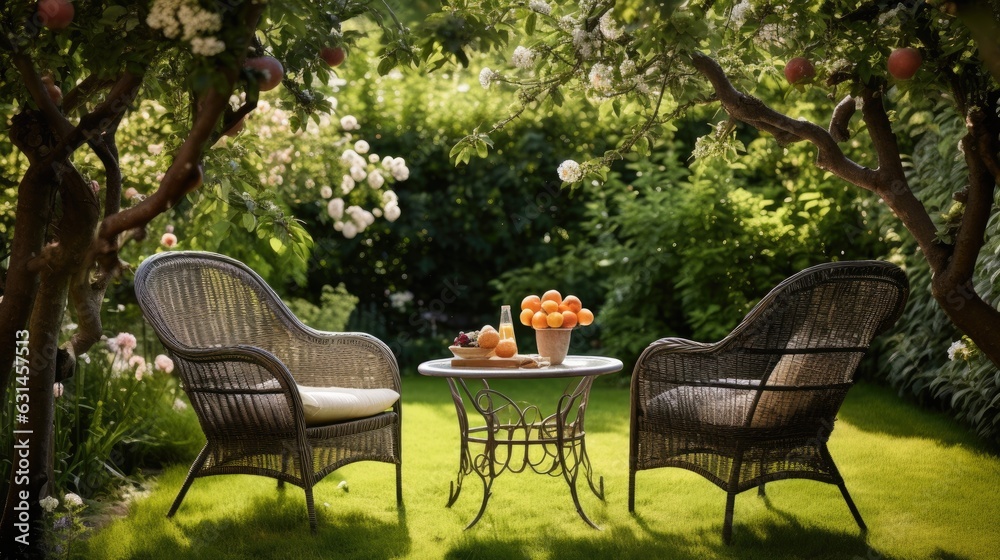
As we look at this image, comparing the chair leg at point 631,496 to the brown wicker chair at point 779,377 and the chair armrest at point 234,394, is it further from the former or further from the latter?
the chair armrest at point 234,394

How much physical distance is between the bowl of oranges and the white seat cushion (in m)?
0.61

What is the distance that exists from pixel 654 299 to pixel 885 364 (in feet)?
5.65

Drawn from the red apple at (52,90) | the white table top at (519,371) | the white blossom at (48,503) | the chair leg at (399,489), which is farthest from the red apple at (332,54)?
the chair leg at (399,489)

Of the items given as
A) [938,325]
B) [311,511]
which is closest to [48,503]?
[311,511]

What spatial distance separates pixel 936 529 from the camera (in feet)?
10.4

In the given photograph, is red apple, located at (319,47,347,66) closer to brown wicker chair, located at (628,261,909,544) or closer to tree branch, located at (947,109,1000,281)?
brown wicker chair, located at (628,261,909,544)

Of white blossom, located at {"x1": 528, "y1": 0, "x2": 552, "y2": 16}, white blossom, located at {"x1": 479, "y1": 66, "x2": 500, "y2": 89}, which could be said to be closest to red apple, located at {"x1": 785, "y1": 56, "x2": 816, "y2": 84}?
A: white blossom, located at {"x1": 528, "y1": 0, "x2": 552, "y2": 16}

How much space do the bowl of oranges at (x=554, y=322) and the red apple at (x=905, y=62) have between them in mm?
1375

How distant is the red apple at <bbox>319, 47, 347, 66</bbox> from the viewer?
2541 mm

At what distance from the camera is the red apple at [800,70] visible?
2.74 meters

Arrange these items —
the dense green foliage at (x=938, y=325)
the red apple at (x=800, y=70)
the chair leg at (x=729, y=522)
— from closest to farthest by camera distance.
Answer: the red apple at (x=800, y=70), the chair leg at (x=729, y=522), the dense green foliage at (x=938, y=325)

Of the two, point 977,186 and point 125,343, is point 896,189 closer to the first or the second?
point 977,186

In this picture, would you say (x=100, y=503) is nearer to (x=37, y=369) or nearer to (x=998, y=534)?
(x=37, y=369)

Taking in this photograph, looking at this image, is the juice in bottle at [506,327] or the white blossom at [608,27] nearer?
the white blossom at [608,27]
